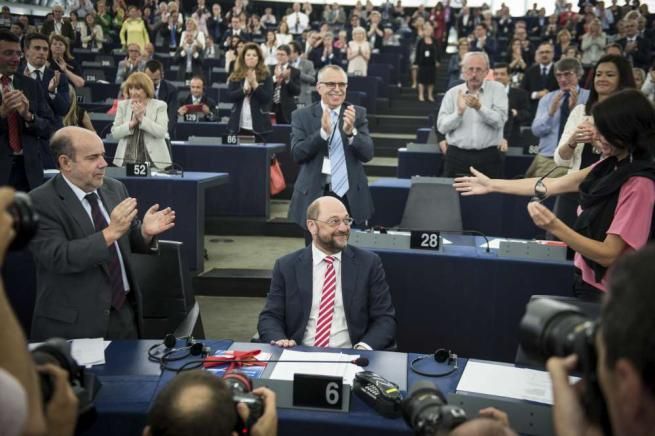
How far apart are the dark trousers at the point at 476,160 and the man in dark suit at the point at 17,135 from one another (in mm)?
2663

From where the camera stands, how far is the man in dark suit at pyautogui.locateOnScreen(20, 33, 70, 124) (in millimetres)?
5500

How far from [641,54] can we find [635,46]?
230mm

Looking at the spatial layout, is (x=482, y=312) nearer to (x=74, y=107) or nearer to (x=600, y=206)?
(x=600, y=206)

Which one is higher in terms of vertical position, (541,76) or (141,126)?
(541,76)

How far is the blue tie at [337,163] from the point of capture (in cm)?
460

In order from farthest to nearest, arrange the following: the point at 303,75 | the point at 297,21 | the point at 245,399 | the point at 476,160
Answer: the point at 297,21 < the point at 303,75 < the point at 476,160 < the point at 245,399

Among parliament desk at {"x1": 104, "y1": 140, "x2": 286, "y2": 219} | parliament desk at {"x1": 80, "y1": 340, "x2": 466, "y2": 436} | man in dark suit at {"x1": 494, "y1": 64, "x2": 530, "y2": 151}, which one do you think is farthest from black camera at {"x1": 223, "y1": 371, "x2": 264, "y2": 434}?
man in dark suit at {"x1": 494, "y1": 64, "x2": 530, "y2": 151}

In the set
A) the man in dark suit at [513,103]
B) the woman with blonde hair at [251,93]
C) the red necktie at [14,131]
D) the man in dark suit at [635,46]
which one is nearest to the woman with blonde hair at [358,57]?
the man in dark suit at [635,46]

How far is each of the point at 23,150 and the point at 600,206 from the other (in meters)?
3.49

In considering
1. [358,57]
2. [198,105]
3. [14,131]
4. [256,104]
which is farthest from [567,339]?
[358,57]

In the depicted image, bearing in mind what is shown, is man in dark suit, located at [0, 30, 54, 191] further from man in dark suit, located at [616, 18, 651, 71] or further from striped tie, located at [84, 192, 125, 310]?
man in dark suit, located at [616, 18, 651, 71]

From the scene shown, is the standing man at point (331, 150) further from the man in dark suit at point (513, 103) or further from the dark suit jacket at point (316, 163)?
the man in dark suit at point (513, 103)

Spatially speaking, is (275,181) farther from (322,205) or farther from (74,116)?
(322,205)

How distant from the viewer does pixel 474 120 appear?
540 centimetres
